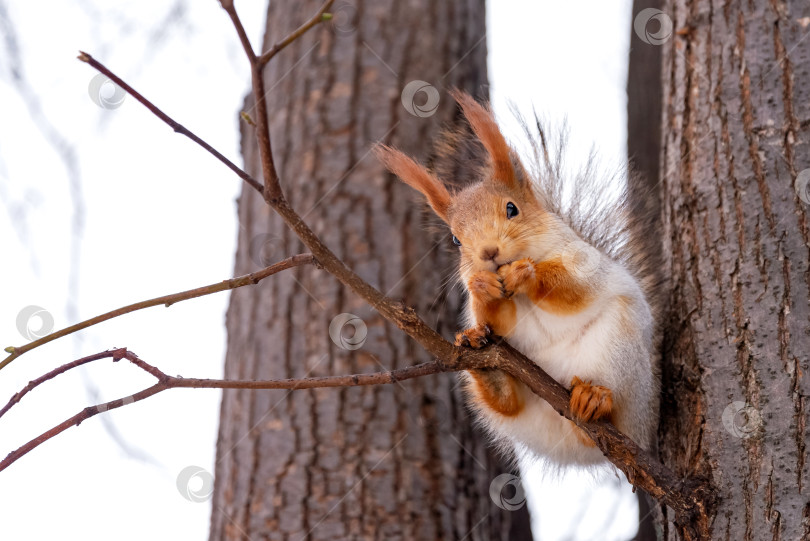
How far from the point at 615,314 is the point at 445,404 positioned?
0.89 meters

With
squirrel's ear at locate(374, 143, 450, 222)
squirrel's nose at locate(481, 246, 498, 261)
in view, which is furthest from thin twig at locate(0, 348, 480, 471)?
squirrel's ear at locate(374, 143, 450, 222)

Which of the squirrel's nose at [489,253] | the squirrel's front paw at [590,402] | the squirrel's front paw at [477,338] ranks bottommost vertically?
the squirrel's front paw at [590,402]

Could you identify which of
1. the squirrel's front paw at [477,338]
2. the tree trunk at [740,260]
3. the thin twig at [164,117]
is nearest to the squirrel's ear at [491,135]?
the tree trunk at [740,260]

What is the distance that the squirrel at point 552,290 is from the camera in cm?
175

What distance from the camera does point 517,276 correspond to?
1.73 metres

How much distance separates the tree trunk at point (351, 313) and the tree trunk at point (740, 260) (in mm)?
858

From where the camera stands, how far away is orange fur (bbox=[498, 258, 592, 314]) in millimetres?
1756

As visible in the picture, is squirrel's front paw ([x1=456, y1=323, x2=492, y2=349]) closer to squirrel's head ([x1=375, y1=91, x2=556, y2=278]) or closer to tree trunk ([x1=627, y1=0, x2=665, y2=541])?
squirrel's head ([x1=375, y1=91, x2=556, y2=278])

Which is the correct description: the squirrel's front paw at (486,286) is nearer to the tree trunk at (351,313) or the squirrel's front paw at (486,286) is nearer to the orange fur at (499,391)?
the orange fur at (499,391)

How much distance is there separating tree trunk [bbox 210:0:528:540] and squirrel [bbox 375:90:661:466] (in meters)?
0.37

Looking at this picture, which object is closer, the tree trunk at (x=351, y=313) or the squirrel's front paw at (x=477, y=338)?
the squirrel's front paw at (x=477, y=338)

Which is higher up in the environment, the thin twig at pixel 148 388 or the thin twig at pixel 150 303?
the thin twig at pixel 150 303

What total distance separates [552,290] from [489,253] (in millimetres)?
171

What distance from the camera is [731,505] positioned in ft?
4.98
